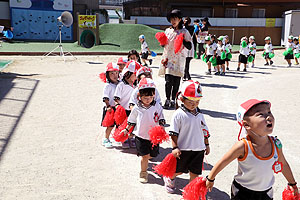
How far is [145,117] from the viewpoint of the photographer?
13.4 ft

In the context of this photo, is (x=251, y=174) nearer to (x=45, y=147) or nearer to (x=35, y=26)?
(x=45, y=147)

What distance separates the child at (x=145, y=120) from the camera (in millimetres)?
4051

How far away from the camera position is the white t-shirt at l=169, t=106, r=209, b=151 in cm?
350

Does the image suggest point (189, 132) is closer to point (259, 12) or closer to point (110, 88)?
point (110, 88)

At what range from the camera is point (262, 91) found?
9.94 meters

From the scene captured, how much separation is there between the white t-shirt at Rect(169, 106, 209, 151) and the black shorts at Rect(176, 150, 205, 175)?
2.6 inches

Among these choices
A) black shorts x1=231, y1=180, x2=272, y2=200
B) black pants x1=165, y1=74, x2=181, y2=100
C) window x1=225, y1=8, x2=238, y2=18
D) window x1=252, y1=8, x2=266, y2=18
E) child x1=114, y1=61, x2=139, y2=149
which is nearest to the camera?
black shorts x1=231, y1=180, x2=272, y2=200

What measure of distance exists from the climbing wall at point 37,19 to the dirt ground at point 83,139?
19477 mm

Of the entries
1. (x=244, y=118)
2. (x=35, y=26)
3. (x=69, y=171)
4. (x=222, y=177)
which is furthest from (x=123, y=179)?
(x=35, y=26)

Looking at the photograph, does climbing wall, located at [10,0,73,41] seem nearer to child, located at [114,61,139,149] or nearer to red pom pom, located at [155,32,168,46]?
red pom pom, located at [155,32,168,46]

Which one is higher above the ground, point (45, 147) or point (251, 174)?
point (251, 174)

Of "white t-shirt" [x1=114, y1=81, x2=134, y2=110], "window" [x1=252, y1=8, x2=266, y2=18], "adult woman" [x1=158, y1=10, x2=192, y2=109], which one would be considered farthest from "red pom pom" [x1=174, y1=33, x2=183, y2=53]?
"window" [x1=252, y1=8, x2=266, y2=18]

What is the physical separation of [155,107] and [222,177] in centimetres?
129

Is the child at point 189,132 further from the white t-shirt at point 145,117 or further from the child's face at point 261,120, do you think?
the child's face at point 261,120
